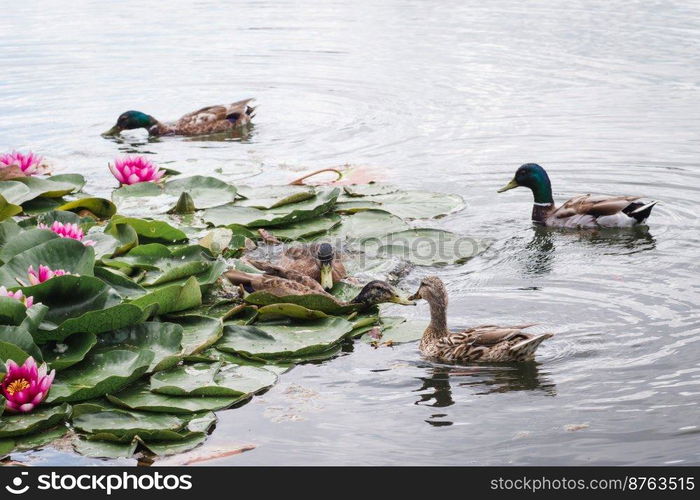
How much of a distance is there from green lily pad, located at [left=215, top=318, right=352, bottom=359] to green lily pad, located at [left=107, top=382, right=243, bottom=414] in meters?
0.55

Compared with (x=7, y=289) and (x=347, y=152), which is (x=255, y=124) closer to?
(x=347, y=152)

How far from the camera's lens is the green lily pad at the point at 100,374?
5.30 m

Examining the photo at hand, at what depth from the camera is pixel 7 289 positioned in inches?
230

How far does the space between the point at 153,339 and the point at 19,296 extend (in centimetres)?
83

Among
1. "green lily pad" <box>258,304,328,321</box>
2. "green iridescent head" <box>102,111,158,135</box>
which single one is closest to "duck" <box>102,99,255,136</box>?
"green iridescent head" <box>102,111,158,135</box>

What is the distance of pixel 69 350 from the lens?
562 centimetres

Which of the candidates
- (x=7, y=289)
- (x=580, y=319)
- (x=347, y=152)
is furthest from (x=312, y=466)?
(x=347, y=152)

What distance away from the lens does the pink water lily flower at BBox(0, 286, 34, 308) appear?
18.1 ft

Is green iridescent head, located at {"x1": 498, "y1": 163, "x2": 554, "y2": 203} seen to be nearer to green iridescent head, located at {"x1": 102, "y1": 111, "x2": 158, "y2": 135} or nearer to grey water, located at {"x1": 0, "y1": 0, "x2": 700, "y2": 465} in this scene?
grey water, located at {"x1": 0, "y1": 0, "x2": 700, "y2": 465}

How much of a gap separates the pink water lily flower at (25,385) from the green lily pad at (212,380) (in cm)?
62

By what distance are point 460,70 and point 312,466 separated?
11500 millimetres

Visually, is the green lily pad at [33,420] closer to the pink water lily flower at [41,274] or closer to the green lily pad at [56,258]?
the pink water lily flower at [41,274]

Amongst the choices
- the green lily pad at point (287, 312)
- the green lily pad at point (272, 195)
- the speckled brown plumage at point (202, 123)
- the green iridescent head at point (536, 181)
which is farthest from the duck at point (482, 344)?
the speckled brown plumage at point (202, 123)
